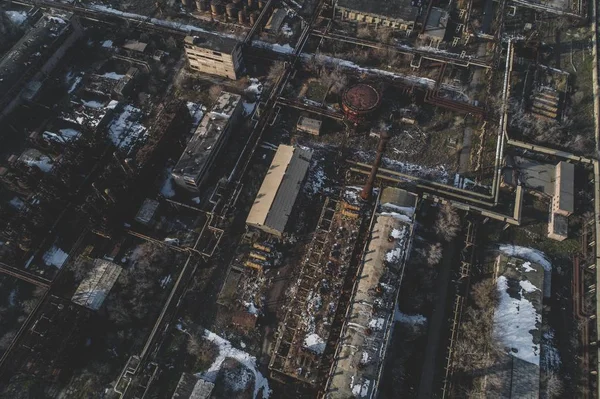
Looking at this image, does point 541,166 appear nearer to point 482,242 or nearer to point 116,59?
point 482,242

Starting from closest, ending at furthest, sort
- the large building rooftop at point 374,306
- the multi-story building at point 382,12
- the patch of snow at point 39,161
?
the large building rooftop at point 374,306 → the patch of snow at point 39,161 → the multi-story building at point 382,12

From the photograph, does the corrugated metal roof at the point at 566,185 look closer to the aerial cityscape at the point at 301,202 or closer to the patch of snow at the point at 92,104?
the aerial cityscape at the point at 301,202

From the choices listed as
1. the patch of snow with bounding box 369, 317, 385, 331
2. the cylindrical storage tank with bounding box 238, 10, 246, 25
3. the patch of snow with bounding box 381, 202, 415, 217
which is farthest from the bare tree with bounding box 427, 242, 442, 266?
the cylindrical storage tank with bounding box 238, 10, 246, 25

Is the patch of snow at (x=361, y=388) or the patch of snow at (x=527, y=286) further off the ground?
the patch of snow at (x=527, y=286)

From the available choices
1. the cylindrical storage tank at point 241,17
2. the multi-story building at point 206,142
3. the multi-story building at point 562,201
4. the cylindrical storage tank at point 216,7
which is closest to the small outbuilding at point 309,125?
the multi-story building at point 206,142

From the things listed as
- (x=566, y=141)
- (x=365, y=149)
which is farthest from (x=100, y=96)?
(x=566, y=141)
